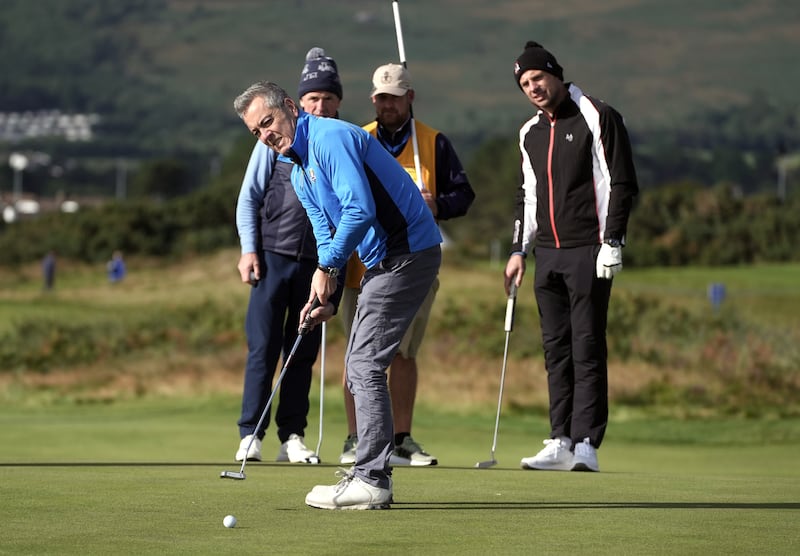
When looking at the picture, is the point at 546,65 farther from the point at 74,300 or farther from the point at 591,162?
the point at 74,300

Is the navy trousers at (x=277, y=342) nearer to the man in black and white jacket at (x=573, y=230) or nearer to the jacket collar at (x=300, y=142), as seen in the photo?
the man in black and white jacket at (x=573, y=230)

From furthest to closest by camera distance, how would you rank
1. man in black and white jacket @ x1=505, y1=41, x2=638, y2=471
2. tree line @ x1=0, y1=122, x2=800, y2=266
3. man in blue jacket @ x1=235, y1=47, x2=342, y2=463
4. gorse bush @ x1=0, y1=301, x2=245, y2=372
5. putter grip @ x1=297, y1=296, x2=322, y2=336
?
tree line @ x1=0, y1=122, x2=800, y2=266, gorse bush @ x1=0, y1=301, x2=245, y2=372, man in blue jacket @ x1=235, y1=47, x2=342, y2=463, man in black and white jacket @ x1=505, y1=41, x2=638, y2=471, putter grip @ x1=297, y1=296, x2=322, y2=336

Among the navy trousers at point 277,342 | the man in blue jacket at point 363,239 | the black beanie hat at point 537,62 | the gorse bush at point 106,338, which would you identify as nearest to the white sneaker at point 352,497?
the man in blue jacket at point 363,239

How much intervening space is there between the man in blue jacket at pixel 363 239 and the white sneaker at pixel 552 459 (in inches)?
79.7

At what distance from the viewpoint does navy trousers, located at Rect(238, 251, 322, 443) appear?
858cm

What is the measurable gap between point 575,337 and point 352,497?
250cm

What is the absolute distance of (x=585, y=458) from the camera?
26.2 ft

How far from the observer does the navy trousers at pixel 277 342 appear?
8.58 metres

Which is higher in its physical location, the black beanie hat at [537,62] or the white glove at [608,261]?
the black beanie hat at [537,62]

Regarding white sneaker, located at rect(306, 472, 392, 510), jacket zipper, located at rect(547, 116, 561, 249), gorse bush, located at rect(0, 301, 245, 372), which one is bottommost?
white sneaker, located at rect(306, 472, 392, 510)

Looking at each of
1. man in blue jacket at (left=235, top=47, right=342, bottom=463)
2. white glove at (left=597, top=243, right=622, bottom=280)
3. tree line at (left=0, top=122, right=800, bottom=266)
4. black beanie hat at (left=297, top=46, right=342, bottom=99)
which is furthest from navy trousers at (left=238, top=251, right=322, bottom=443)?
tree line at (left=0, top=122, right=800, bottom=266)

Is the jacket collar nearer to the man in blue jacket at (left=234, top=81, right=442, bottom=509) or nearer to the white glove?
the man in blue jacket at (left=234, top=81, right=442, bottom=509)

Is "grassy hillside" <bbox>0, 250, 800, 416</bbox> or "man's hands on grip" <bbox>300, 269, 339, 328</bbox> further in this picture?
"grassy hillside" <bbox>0, 250, 800, 416</bbox>

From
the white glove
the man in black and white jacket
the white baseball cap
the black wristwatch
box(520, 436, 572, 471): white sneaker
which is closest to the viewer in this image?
the black wristwatch
